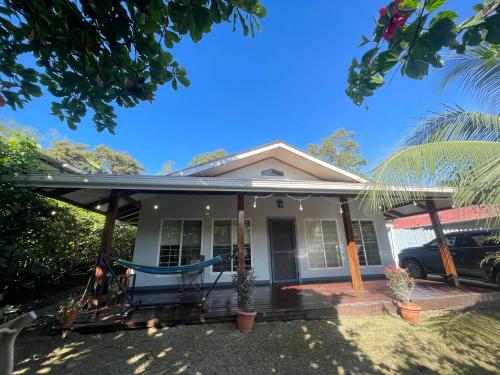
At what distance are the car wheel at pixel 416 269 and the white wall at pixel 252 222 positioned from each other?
2.33 feet

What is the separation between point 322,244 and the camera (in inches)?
287

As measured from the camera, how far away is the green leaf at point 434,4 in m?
1.01

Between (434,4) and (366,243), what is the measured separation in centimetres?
781

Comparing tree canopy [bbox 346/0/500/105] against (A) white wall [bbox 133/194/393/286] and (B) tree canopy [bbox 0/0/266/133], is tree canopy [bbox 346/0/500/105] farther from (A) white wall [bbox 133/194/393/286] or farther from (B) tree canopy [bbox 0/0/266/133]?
(A) white wall [bbox 133/194/393/286]

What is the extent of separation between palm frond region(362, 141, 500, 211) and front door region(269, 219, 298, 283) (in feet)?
16.0

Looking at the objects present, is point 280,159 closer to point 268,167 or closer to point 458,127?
point 268,167

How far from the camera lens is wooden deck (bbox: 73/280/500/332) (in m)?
3.78

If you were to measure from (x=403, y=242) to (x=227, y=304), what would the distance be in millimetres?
11222

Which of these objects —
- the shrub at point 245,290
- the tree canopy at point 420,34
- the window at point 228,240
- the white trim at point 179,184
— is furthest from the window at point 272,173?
the tree canopy at point 420,34

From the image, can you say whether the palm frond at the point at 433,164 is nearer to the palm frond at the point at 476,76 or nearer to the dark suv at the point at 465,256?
the palm frond at the point at 476,76

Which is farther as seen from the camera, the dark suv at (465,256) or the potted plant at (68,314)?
the dark suv at (465,256)

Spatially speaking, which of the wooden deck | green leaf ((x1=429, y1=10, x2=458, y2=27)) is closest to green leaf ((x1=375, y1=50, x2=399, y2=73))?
green leaf ((x1=429, y1=10, x2=458, y2=27))

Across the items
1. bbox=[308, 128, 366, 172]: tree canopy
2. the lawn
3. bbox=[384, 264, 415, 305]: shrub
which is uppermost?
bbox=[308, 128, 366, 172]: tree canopy

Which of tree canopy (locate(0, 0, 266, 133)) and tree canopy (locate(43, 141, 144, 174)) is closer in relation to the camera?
tree canopy (locate(0, 0, 266, 133))
